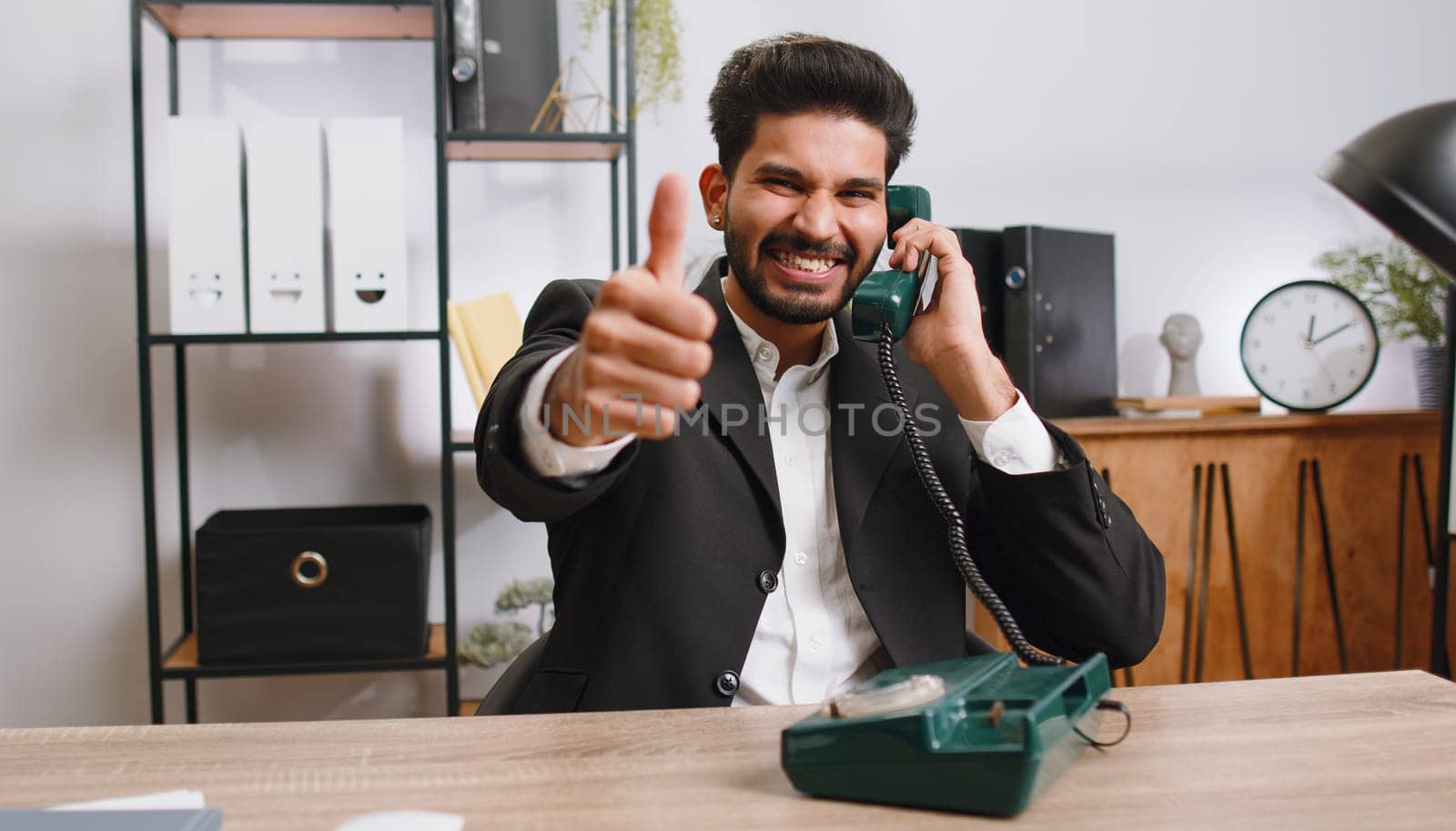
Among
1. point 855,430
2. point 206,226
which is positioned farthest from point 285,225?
point 855,430

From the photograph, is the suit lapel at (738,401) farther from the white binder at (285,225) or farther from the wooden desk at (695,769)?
the white binder at (285,225)

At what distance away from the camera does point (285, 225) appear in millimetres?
1885

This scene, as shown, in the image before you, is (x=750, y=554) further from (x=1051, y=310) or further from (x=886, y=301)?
(x=1051, y=310)

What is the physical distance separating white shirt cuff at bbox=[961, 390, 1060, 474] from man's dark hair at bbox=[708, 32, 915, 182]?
0.41 meters

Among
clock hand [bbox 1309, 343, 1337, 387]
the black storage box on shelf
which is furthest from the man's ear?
clock hand [bbox 1309, 343, 1337, 387]

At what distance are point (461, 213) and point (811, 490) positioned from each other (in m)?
1.35

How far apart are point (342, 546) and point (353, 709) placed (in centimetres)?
62

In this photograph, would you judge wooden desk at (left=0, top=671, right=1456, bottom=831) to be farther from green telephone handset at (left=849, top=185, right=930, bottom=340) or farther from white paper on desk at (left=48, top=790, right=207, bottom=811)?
green telephone handset at (left=849, top=185, right=930, bottom=340)

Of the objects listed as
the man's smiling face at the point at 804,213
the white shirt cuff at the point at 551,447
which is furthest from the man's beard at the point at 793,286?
the white shirt cuff at the point at 551,447

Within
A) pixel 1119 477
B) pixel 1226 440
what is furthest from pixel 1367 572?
pixel 1119 477

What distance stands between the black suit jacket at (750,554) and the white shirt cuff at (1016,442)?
0.02m

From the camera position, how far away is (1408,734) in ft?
2.65

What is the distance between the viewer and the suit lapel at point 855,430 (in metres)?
1.26

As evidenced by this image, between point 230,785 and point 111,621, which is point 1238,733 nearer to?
point 230,785
